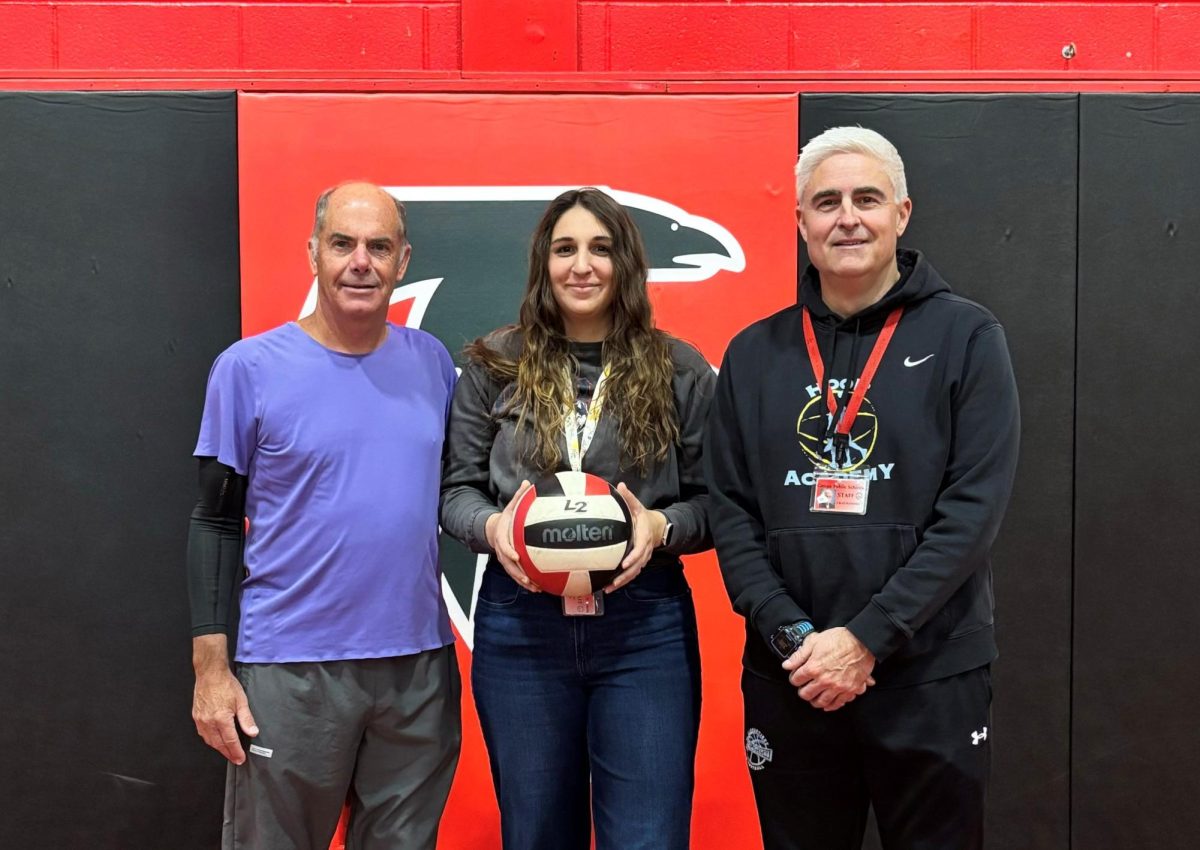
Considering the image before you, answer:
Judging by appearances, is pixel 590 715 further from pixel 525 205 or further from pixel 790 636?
pixel 525 205

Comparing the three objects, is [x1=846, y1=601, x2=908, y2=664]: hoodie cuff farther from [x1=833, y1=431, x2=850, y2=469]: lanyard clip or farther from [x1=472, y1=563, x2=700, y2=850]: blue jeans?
[x1=472, y1=563, x2=700, y2=850]: blue jeans

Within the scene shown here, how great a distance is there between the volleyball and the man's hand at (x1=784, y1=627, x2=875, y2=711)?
35cm

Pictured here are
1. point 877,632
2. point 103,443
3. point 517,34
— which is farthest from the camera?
point 517,34

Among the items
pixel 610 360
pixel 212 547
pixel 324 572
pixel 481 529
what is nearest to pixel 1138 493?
pixel 610 360

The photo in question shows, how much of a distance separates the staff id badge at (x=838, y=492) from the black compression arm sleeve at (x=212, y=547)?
112cm

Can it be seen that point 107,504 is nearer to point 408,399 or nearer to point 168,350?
point 168,350

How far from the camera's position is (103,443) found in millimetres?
2797

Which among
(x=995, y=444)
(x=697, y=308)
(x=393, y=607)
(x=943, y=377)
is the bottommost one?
(x=393, y=607)

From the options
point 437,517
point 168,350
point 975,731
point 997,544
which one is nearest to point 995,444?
point 975,731

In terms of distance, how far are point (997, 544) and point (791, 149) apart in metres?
1.25

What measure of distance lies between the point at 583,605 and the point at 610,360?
0.47 metres

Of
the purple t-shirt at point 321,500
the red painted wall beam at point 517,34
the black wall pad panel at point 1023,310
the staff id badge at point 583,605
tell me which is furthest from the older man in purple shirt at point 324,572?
the red painted wall beam at point 517,34

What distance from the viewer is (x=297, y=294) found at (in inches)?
110

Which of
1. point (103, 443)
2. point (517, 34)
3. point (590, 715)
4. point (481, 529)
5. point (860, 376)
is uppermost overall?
point (517, 34)
